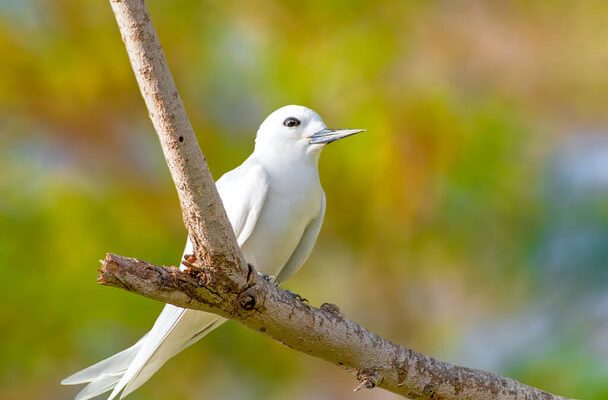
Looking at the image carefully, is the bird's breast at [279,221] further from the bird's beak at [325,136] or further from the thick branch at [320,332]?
the thick branch at [320,332]

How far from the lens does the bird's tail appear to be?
318cm

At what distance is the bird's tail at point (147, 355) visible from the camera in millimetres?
3180

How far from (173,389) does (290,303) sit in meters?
3.66

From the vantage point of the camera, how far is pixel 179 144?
7.95 feet

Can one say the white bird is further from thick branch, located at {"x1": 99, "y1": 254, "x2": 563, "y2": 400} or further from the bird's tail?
thick branch, located at {"x1": 99, "y1": 254, "x2": 563, "y2": 400}

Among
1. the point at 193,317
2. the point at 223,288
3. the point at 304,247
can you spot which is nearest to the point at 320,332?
the point at 223,288

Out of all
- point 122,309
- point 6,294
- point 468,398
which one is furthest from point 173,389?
A: point 468,398

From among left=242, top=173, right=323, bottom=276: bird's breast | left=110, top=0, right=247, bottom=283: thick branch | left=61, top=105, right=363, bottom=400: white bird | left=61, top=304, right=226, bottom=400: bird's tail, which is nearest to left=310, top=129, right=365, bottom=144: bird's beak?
left=61, top=105, right=363, bottom=400: white bird

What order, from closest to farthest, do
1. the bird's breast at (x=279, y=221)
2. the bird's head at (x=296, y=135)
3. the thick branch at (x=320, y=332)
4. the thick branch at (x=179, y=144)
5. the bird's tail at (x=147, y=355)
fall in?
the thick branch at (x=179, y=144)
the thick branch at (x=320, y=332)
the bird's tail at (x=147, y=355)
the bird's breast at (x=279, y=221)
the bird's head at (x=296, y=135)

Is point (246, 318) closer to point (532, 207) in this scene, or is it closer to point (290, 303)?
point (290, 303)

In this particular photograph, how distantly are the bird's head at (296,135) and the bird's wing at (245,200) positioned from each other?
15 centimetres

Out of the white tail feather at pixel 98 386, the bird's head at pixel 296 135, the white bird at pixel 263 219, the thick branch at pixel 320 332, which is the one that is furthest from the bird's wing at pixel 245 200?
the white tail feather at pixel 98 386

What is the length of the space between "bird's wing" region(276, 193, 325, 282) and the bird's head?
185mm

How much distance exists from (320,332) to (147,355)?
63 centimetres
